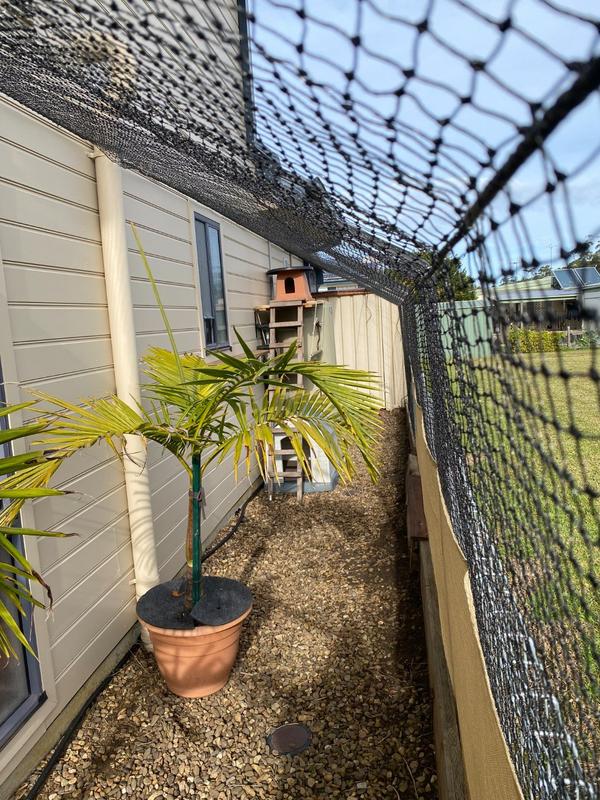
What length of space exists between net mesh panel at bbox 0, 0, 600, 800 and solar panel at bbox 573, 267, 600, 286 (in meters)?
0.01

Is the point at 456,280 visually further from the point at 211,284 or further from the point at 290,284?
the point at 290,284

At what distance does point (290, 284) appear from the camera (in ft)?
19.5

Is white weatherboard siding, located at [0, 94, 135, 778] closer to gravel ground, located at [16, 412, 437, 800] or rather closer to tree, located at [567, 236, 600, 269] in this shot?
gravel ground, located at [16, 412, 437, 800]

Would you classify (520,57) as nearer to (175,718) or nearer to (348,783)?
(348,783)

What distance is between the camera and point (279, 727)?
2.38 meters

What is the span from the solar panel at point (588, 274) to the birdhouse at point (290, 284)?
16.8 feet

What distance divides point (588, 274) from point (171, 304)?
3230 millimetres

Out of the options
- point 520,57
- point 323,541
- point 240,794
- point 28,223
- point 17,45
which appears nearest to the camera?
point 520,57

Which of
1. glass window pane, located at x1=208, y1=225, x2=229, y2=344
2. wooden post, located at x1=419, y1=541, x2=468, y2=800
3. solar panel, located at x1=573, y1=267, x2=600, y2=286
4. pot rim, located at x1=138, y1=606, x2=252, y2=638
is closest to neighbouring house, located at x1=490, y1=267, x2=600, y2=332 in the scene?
solar panel, located at x1=573, y1=267, x2=600, y2=286

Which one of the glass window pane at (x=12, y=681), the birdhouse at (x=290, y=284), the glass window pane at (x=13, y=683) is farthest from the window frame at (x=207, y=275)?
the glass window pane at (x=13, y=683)

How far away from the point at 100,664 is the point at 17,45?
2497mm

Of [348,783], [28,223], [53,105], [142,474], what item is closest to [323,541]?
[142,474]

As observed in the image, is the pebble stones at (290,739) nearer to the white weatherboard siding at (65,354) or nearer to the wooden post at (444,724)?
the wooden post at (444,724)

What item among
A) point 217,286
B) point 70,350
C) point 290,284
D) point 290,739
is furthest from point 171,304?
point 290,739
